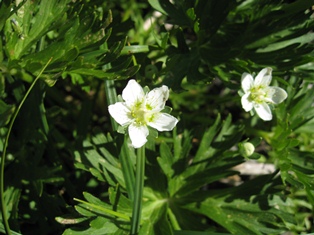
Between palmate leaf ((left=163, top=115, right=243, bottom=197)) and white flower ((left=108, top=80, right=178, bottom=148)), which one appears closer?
white flower ((left=108, top=80, right=178, bottom=148))

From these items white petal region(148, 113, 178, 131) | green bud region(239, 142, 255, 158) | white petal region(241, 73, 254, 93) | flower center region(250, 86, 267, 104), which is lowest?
green bud region(239, 142, 255, 158)

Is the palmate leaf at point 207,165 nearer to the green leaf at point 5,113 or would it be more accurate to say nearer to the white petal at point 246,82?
the white petal at point 246,82

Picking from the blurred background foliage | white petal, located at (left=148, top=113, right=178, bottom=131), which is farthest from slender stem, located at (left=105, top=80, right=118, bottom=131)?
white petal, located at (left=148, top=113, right=178, bottom=131)

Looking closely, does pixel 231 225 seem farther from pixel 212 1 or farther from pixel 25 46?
pixel 25 46

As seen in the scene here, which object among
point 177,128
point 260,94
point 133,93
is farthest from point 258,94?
point 133,93

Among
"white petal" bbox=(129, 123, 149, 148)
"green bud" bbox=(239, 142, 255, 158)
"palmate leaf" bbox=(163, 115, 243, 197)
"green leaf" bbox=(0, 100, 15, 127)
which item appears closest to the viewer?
"white petal" bbox=(129, 123, 149, 148)

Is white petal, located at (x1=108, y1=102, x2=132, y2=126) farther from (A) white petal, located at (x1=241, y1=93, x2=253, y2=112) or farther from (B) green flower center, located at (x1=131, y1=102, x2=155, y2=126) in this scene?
(A) white petal, located at (x1=241, y1=93, x2=253, y2=112)

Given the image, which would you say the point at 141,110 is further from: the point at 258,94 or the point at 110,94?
the point at 258,94

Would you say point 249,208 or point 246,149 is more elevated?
point 246,149

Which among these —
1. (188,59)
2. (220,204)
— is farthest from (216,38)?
(220,204)
